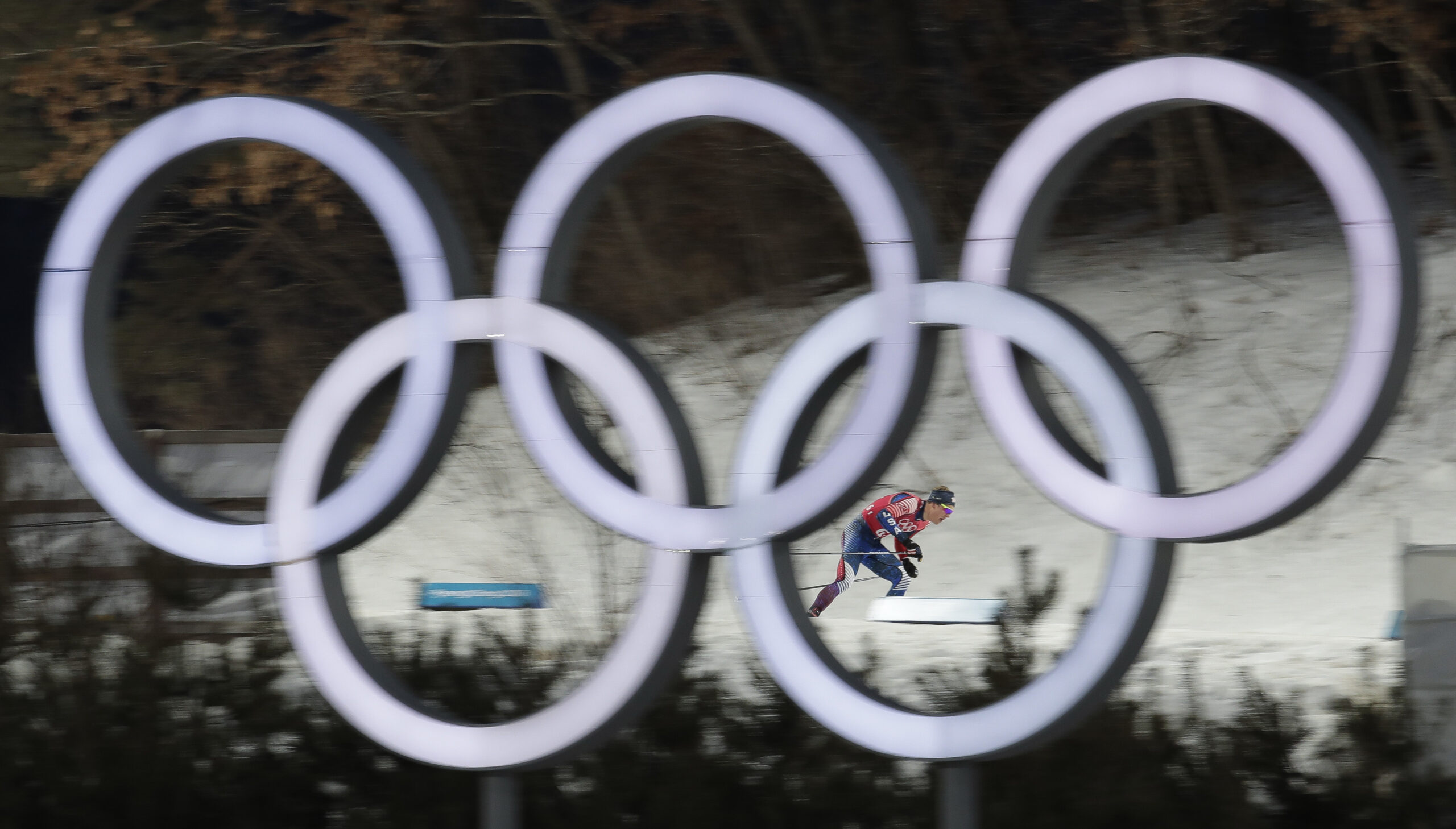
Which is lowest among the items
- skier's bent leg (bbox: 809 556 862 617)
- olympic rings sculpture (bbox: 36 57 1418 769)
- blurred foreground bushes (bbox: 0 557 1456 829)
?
blurred foreground bushes (bbox: 0 557 1456 829)

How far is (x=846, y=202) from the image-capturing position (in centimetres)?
439

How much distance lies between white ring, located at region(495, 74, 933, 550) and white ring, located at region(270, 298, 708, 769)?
93mm

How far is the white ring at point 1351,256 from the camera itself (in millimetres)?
3957

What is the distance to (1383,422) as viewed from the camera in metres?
3.94

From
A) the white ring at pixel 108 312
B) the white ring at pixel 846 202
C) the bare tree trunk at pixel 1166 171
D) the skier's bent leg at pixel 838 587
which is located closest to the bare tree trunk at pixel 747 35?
the bare tree trunk at pixel 1166 171

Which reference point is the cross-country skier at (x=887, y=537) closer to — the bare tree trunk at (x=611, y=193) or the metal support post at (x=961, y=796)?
the bare tree trunk at (x=611, y=193)

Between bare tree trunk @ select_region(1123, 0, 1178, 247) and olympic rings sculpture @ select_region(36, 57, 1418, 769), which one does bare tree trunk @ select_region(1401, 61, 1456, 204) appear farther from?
olympic rings sculpture @ select_region(36, 57, 1418, 769)

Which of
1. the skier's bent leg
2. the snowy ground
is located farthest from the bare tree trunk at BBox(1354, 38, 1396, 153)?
the skier's bent leg

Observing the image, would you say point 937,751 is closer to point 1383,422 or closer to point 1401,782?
point 1383,422

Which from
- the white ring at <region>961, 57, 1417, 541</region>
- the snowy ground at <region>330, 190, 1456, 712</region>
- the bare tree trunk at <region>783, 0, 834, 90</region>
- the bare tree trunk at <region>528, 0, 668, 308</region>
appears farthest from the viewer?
the bare tree trunk at <region>783, 0, 834, 90</region>

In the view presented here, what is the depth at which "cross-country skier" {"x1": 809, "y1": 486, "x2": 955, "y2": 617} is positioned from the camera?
469 inches

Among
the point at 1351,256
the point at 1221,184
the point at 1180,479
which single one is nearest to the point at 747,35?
the point at 1221,184

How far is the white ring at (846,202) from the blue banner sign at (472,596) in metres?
6.56

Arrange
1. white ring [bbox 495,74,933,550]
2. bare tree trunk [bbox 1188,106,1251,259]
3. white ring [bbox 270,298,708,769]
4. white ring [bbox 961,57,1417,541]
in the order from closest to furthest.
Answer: white ring [bbox 961,57,1417,541]
white ring [bbox 495,74,933,550]
white ring [bbox 270,298,708,769]
bare tree trunk [bbox 1188,106,1251,259]
